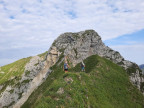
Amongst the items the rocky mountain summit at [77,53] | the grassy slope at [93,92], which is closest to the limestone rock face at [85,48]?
the rocky mountain summit at [77,53]

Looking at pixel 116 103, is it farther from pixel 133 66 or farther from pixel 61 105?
pixel 133 66

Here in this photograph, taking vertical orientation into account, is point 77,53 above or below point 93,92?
above

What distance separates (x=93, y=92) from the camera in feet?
99.5

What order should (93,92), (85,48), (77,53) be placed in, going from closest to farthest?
(93,92), (77,53), (85,48)

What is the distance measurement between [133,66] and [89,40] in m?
30.8

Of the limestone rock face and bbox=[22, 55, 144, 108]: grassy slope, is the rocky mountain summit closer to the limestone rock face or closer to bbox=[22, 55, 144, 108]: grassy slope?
the limestone rock face

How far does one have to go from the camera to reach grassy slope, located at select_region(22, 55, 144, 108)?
1981cm

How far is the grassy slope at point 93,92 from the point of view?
19812 millimetres

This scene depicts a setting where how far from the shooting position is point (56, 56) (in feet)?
289

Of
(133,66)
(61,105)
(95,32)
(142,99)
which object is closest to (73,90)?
(61,105)

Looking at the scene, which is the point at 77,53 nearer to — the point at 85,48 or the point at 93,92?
the point at 85,48

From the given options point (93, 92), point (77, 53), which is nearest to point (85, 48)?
point (77, 53)

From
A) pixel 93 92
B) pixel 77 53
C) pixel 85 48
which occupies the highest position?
pixel 85 48

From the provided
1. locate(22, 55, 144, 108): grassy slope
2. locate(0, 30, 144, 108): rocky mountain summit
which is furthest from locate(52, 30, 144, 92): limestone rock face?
locate(22, 55, 144, 108): grassy slope
